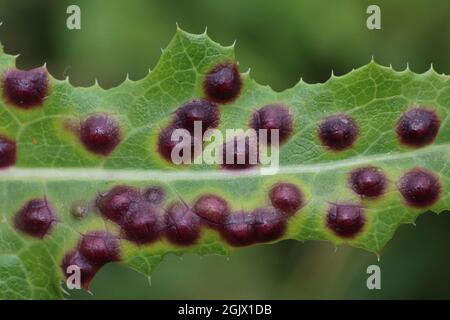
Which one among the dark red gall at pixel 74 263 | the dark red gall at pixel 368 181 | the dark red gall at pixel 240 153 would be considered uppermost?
the dark red gall at pixel 240 153

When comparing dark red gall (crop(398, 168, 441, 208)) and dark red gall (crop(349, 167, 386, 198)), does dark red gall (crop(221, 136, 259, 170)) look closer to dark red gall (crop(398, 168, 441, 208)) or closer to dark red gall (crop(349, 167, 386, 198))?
dark red gall (crop(349, 167, 386, 198))

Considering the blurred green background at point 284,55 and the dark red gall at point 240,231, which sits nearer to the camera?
the dark red gall at point 240,231

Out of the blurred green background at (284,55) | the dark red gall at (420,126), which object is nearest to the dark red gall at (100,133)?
the dark red gall at (420,126)

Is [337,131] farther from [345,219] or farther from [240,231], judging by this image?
[240,231]

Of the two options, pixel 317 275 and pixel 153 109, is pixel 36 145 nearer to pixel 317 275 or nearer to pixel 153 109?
pixel 153 109

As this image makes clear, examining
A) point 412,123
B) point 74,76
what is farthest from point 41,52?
point 412,123

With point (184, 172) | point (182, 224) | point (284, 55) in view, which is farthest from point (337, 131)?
point (284, 55)

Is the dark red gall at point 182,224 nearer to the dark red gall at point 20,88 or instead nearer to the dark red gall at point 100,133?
the dark red gall at point 100,133
